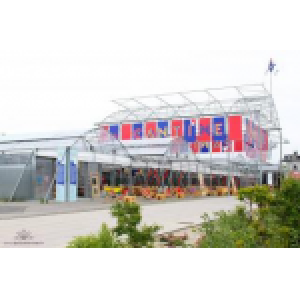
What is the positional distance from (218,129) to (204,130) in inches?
43.8

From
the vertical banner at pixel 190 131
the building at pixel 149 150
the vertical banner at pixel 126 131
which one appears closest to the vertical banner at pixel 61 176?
the building at pixel 149 150

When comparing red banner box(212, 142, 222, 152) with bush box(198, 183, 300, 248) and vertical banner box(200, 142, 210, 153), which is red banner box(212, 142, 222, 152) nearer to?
vertical banner box(200, 142, 210, 153)

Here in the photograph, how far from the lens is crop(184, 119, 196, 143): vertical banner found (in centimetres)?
3647

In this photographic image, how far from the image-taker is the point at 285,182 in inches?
238

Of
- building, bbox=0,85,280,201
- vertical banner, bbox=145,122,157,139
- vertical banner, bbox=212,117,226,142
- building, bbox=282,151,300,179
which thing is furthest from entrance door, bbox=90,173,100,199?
vertical banner, bbox=145,122,157,139

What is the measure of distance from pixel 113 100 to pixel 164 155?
14.9 m

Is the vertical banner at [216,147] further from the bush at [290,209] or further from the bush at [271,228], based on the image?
the bush at [290,209]

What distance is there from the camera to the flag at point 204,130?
35750mm

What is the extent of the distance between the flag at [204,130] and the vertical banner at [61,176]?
1883cm

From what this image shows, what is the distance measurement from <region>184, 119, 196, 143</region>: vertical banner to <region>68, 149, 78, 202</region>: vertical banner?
60.3ft

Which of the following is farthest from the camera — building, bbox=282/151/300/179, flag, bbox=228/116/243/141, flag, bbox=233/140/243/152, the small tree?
flag, bbox=228/116/243/141

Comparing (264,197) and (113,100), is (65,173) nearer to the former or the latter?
(264,197)

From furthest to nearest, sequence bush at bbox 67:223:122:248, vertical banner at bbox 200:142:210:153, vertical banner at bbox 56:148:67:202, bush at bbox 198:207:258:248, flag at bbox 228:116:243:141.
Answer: vertical banner at bbox 200:142:210:153 < flag at bbox 228:116:243:141 < vertical banner at bbox 56:148:67:202 < bush at bbox 198:207:258:248 < bush at bbox 67:223:122:248

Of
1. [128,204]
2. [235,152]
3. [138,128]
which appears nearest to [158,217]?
[128,204]
